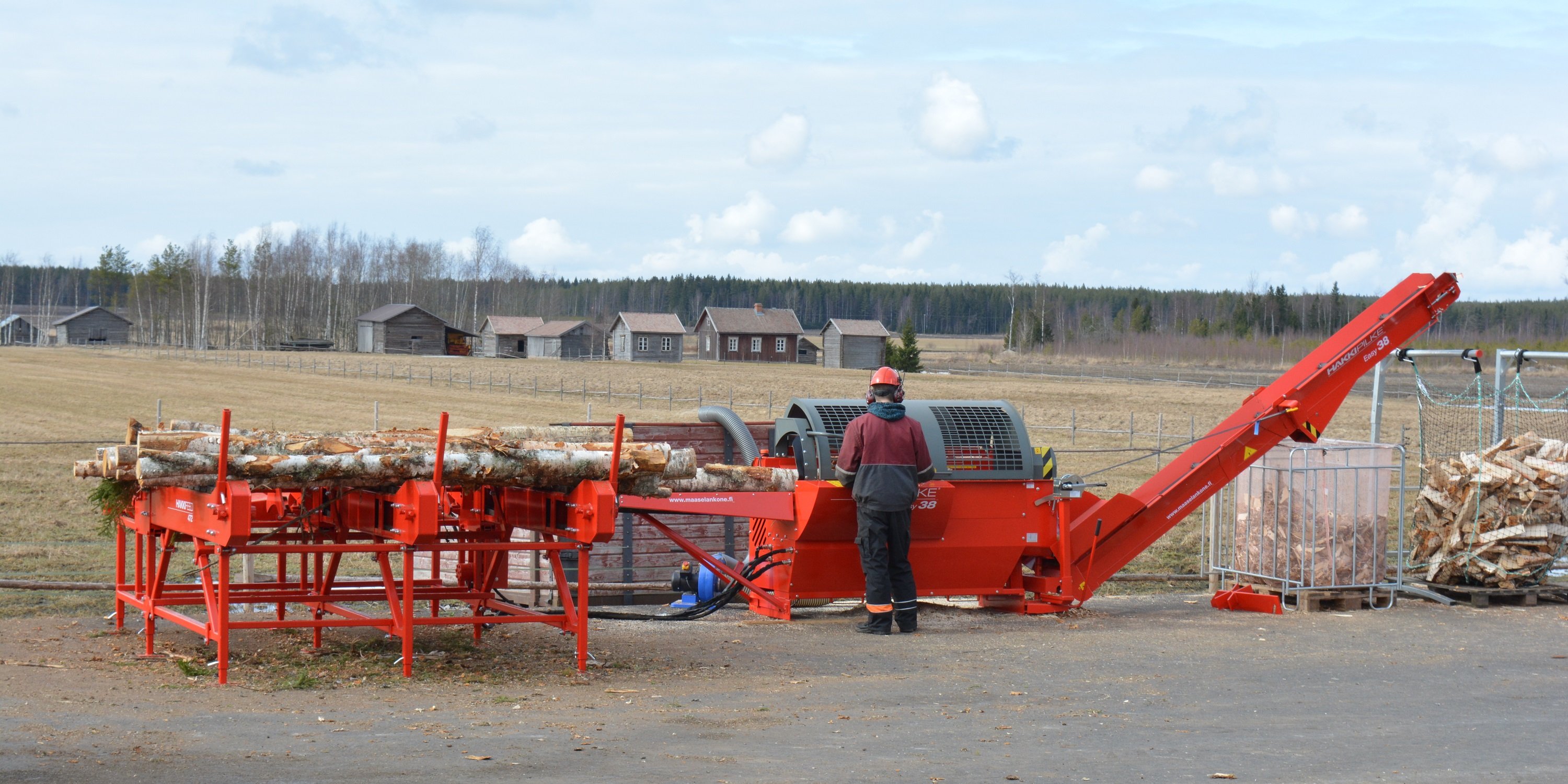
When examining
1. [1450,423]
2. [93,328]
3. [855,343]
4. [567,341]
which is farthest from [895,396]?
[93,328]

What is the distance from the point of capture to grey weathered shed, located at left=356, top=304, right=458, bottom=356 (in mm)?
105938

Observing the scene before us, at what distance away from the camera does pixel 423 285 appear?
152 m

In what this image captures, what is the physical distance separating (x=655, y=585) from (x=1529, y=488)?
325 inches

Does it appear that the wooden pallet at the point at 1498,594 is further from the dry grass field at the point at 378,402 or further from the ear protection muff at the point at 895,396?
the ear protection muff at the point at 895,396

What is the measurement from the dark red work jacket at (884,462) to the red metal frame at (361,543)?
7.70 feet

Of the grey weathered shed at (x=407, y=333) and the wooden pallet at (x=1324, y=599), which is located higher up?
the grey weathered shed at (x=407, y=333)

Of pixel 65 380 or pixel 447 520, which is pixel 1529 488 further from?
pixel 65 380

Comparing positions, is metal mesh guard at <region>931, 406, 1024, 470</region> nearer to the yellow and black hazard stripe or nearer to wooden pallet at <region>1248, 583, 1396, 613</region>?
the yellow and black hazard stripe

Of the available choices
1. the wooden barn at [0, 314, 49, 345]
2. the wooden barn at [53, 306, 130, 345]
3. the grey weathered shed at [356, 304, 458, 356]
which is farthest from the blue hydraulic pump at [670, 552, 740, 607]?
the wooden barn at [0, 314, 49, 345]

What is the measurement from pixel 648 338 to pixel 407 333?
18537 mm

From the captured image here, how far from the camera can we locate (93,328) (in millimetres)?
119938

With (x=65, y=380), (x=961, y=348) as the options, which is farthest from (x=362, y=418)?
(x=961, y=348)

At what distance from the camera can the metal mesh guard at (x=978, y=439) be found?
11.9 meters

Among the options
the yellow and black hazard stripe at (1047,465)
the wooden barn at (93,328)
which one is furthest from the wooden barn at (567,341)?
the yellow and black hazard stripe at (1047,465)
